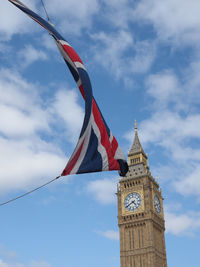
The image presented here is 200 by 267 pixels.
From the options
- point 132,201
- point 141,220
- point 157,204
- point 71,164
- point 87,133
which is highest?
point 157,204

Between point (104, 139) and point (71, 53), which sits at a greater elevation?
point (71, 53)

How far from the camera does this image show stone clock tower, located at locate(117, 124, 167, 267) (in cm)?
8738

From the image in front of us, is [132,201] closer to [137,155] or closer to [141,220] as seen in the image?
[141,220]

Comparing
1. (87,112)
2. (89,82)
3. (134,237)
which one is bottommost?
(87,112)

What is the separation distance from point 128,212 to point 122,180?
8908 millimetres

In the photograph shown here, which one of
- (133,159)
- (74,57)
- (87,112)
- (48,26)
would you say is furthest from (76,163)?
(133,159)

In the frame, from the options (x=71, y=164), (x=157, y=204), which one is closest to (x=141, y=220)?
(x=157, y=204)

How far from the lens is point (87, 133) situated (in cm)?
1839

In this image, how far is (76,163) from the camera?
17484mm

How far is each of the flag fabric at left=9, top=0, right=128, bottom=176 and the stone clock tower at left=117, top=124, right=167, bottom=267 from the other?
72.9m

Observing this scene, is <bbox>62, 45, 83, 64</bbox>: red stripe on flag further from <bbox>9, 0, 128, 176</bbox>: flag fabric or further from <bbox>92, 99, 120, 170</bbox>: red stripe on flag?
<bbox>92, 99, 120, 170</bbox>: red stripe on flag

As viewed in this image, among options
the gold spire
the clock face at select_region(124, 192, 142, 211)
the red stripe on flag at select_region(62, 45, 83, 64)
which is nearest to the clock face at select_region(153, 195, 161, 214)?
the clock face at select_region(124, 192, 142, 211)

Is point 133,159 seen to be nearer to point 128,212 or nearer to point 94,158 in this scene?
point 128,212

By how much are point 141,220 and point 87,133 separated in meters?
75.3
